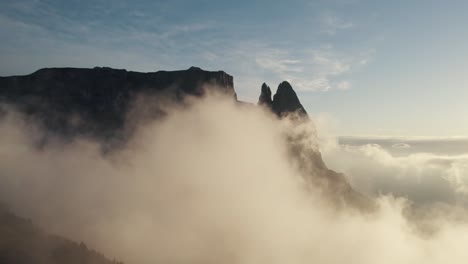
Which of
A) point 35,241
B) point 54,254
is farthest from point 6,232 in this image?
point 54,254

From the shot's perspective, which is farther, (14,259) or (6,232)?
(6,232)

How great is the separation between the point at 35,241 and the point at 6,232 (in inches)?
584

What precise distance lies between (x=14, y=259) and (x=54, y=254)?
103ft

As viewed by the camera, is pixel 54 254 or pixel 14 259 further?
pixel 54 254

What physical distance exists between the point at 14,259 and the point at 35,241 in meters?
33.1

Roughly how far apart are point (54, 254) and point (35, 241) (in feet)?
42.7

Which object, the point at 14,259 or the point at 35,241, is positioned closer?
the point at 14,259

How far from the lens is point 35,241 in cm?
19662

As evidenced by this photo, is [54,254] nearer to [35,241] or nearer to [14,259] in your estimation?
[35,241]

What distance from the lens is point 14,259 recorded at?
16450 centimetres

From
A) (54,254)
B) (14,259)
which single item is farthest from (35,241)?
(14,259)

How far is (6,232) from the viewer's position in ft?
629

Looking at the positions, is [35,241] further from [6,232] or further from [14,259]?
[14,259]
